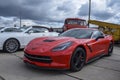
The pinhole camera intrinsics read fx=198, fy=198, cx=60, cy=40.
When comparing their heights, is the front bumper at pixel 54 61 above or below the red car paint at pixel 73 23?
below

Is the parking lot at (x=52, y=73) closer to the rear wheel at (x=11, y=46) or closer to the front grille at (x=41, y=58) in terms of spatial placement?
the front grille at (x=41, y=58)

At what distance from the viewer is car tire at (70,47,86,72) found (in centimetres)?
538

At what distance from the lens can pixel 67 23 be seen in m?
18.8

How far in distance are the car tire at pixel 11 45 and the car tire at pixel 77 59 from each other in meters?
3.74

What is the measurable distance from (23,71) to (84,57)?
1819mm

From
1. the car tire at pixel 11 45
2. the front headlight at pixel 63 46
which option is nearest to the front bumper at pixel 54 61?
the front headlight at pixel 63 46

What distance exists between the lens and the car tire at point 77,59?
212 inches

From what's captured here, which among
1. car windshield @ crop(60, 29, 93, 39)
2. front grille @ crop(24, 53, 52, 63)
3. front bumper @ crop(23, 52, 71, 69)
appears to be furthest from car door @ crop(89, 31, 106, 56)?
front grille @ crop(24, 53, 52, 63)

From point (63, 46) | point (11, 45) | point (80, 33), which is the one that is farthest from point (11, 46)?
point (63, 46)

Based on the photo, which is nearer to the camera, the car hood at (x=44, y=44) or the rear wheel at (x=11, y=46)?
the car hood at (x=44, y=44)

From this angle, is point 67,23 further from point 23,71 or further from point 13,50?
point 23,71

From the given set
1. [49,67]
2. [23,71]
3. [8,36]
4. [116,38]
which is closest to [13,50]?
[8,36]

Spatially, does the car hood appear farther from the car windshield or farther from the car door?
the car door

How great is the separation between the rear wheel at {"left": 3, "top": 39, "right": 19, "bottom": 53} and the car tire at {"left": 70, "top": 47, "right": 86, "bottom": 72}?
12.3ft
